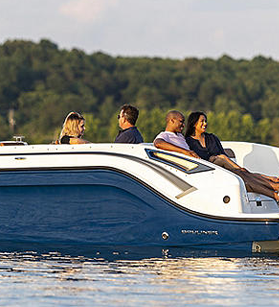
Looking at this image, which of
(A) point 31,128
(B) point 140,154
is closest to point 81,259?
(B) point 140,154

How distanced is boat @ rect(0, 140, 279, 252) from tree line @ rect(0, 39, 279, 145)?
51734mm

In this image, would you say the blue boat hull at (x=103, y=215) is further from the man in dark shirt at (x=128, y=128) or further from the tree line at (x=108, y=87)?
the tree line at (x=108, y=87)

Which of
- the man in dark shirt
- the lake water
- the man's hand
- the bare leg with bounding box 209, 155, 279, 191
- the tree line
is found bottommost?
the lake water

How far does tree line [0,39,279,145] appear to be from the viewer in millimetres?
69500

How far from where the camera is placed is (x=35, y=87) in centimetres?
7569

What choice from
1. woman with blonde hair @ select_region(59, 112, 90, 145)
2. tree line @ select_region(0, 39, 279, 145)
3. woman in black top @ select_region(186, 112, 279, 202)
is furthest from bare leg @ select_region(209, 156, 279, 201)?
tree line @ select_region(0, 39, 279, 145)

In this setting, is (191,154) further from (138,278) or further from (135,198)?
(138,278)

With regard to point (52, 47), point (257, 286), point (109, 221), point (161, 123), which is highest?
point (52, 47)

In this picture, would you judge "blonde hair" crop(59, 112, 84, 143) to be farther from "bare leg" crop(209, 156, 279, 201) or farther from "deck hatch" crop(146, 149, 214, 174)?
"bare leg" crop(209, 156, 279, 201)

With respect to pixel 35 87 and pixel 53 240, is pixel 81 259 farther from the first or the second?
pixel 35 87

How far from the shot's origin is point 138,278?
25.2ft

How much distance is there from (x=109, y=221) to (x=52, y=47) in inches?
3114

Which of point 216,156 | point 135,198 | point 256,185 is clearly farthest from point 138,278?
point 216,156

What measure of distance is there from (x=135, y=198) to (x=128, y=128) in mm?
963
